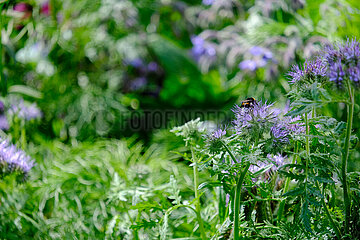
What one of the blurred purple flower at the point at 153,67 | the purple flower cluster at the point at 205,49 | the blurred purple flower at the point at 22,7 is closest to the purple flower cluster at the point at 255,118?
the purple flower cluster at the point at 205,49

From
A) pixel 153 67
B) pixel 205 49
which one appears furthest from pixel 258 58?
pixel 153 67

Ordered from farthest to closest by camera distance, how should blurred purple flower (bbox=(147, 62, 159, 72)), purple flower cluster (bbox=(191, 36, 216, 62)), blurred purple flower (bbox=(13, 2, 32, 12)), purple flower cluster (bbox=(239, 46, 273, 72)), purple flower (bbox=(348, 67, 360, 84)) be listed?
blurred purple flower (bbox=(147, 62, 159, 72)) → purple flower cluster (bbox=(191, 36, 216, 62)) → blurred purple flower (bbox=(13, 2, 32, 12)) → purple flower cluster (bbox=(239, 46, 273, 72)) → purple flower (bbox=(348, 67, 360, 84))

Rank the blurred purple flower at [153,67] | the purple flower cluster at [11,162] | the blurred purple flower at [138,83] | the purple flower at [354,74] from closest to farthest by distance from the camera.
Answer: the purple flower at [354,74] < the purple flower cluster at [11,162] < the blurred purple flower at [138,83] < the blurred purple flower at [153,67]

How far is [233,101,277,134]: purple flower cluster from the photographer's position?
1.34 feet

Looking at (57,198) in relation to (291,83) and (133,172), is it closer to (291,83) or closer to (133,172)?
(133,172)

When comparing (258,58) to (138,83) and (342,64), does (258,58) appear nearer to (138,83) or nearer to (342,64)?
(138,83)

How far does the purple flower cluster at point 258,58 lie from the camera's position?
→ 1.25m

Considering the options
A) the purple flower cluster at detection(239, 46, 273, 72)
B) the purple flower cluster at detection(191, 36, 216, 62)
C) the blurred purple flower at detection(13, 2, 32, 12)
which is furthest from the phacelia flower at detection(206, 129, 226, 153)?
the blurred purple flower at detection(13, 2, 32, 12)

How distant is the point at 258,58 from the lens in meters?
1.29

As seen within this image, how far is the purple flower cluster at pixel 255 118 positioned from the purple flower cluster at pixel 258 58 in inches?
33.3

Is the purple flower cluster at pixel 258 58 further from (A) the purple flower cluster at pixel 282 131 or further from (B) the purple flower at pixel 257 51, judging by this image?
(A) the purple flower cluster at pixel 282 131

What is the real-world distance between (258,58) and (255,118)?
92 centimetres

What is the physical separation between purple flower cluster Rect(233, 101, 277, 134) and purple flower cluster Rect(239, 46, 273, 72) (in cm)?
85

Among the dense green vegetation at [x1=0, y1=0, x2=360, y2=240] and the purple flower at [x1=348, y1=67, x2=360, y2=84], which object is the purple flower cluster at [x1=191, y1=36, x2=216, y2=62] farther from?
the purple flower at [x1=348, y1=67, x2=360, y2=84]
